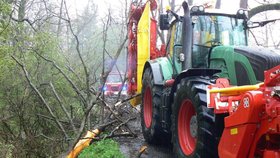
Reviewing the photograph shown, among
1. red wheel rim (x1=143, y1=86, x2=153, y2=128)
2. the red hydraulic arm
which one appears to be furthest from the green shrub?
the red hydraulic arm

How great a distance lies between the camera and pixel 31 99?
8.95 meters

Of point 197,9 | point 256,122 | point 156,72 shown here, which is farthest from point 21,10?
point 256,122

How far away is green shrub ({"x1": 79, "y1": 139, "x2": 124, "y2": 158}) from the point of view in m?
6.43

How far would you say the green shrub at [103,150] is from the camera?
253 inches

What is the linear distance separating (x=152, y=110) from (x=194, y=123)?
87.7 inches

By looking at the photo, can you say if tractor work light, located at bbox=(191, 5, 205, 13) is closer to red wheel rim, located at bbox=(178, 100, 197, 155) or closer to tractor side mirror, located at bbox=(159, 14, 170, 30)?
tractor side mirror, located at bbox=(159, 14, 170, 30)

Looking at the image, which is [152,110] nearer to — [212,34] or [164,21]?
[164,21]

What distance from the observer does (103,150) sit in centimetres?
685

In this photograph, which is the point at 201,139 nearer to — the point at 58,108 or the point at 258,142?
the point at 258,142

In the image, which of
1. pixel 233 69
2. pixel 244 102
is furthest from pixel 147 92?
pixel 244 102

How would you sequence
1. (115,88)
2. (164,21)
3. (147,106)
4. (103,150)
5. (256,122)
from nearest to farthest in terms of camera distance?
(256,122) → (164,21) → (103,150) → (147,106) → (115,88)

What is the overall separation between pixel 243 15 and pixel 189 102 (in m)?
2.24

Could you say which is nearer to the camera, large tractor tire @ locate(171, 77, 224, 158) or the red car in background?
large tractor tire @ locate(171, 77, 224, 158)

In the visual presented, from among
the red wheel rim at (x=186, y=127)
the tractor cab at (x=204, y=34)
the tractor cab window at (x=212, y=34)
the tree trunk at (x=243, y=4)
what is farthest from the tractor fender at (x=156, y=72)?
the tree trunk at (x=243, y=4)
